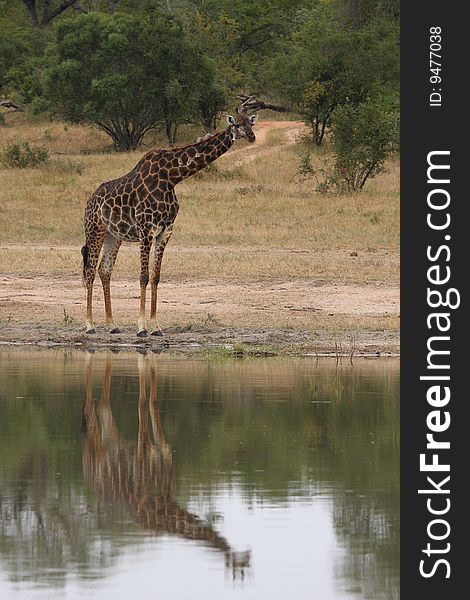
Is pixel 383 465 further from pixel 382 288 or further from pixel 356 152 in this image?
pixel 356 152

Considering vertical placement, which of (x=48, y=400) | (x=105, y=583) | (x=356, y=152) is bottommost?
(x=105, y=583)

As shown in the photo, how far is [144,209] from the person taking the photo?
627 inches

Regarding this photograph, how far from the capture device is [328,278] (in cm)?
1902

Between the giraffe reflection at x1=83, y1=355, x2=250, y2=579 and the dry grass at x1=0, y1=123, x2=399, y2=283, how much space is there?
8864 millimetres

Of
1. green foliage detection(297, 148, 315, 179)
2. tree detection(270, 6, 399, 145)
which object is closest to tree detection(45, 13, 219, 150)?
tree detection(270, 6, 399, 145)

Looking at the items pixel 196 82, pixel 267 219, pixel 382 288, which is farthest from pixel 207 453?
pixel 196 82

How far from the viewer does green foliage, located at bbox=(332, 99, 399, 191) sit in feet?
96.8

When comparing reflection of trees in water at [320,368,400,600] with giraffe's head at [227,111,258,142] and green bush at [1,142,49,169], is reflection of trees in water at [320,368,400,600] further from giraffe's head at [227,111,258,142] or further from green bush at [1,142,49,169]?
green bush at [1,142,49,169]

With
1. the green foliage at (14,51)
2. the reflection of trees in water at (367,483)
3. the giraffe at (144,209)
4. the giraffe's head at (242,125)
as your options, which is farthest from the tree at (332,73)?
the reflection of trees in water at (367,483)

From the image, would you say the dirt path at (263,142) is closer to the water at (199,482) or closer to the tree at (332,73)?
the tree at (332,73)

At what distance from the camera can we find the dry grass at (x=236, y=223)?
20.2 m

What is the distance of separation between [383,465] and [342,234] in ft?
49.2

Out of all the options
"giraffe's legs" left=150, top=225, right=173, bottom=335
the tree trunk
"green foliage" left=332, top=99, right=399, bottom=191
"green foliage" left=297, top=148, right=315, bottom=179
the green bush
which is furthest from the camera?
the tree trunk

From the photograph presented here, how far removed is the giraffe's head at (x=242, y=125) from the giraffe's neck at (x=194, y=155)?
0.06 metres
